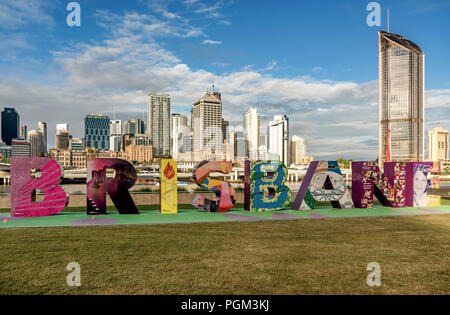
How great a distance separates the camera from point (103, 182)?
16531mm

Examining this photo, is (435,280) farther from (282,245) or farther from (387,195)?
(387,195)

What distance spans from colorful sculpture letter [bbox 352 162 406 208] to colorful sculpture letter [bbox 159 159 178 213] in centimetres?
1133

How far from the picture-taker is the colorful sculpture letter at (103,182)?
16.5m

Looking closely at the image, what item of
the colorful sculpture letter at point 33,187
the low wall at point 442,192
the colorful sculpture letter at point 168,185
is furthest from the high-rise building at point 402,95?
the colorful sculpture letter at point 33,187

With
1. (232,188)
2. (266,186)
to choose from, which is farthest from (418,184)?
(232,188)

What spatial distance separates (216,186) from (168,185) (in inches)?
104

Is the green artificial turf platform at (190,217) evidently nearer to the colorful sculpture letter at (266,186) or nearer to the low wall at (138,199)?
the colorful sculpture letter at (266,186)

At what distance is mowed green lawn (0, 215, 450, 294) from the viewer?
6.76m

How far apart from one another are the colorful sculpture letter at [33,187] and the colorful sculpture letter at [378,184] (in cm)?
1719

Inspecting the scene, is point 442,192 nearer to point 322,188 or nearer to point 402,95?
point 322,188

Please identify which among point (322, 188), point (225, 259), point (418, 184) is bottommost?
point (225, 259)

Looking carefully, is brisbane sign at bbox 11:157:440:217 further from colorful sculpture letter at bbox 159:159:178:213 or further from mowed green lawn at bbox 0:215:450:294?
mowed green lawn at bbox 0:215:450:294

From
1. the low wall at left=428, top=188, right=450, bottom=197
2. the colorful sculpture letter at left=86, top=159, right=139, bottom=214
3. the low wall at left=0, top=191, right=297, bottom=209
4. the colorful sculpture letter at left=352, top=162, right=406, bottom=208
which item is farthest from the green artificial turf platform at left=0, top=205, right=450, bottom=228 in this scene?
the low wall at left=428, top=188, right=450, bottom=197
